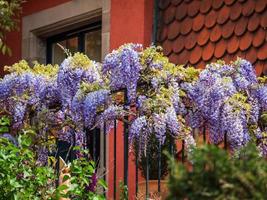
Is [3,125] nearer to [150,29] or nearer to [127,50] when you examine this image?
[127,50]

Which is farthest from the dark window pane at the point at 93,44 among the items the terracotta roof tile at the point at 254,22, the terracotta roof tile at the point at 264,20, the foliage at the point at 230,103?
the foliage at the point at 230,103

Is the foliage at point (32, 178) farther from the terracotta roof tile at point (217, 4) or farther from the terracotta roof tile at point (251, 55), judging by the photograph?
the terracotta roof tile at point (217, 4)

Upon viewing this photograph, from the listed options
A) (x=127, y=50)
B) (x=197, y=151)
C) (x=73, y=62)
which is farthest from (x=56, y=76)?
(x=197, y=151)

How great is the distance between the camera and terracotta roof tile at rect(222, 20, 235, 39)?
6512mm

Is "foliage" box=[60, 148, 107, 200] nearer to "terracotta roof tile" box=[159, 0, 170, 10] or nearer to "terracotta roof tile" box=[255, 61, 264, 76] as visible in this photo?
"terracotta roof tile" box=[255, 61, 264, 76]

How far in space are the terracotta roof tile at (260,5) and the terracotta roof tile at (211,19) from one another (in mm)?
511

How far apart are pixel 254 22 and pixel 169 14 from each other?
1219 millimetres

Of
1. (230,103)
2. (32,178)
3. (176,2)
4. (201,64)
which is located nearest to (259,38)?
(201,64)

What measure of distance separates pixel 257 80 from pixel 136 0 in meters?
2.68

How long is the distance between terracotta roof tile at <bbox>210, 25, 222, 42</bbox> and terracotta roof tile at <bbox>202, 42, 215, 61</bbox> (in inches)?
2.1

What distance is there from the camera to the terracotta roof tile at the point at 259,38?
6164 millimetres

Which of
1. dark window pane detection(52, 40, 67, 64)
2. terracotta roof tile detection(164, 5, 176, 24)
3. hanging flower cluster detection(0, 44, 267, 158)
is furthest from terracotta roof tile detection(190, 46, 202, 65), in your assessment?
dark window pane detection(52, 40, 67, 64)

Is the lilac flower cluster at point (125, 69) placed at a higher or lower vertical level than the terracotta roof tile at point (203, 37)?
lower

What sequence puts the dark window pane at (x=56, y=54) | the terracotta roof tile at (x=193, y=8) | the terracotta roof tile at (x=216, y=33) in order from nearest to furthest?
the terracotta roof tile at (x=216, y=33) < the terracotta roof tile at (x=193, y=8) < the dark window pane at (x=56, y=54)
